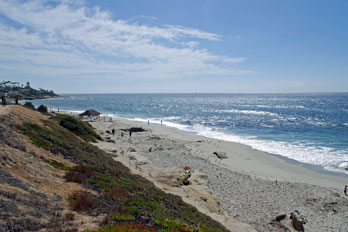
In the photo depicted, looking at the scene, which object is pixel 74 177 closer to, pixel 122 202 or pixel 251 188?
pixel 122 202

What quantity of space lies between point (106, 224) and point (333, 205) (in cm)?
1621

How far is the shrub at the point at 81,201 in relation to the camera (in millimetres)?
8207

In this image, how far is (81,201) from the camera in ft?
27.8

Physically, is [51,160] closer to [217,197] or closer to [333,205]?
[217,197]

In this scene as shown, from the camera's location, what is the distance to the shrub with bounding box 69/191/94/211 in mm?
8207

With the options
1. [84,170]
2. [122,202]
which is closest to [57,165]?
[84,170]

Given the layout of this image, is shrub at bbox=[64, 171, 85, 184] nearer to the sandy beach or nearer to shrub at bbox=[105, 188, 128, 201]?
shrub at bbox=[105, 188, 128, 201]

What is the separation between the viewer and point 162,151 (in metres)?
29.9

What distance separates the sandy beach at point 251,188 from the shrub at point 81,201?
6332 mm

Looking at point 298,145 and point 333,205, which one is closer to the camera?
point 333,205

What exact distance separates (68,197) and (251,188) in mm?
14734

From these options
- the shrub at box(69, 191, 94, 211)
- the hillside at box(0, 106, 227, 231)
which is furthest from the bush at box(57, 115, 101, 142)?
the shrub at box(69, 191, 94, 211)

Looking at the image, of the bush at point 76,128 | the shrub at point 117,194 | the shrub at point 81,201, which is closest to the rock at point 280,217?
the shrub at point 117,194

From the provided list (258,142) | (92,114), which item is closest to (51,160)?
(258,142)
